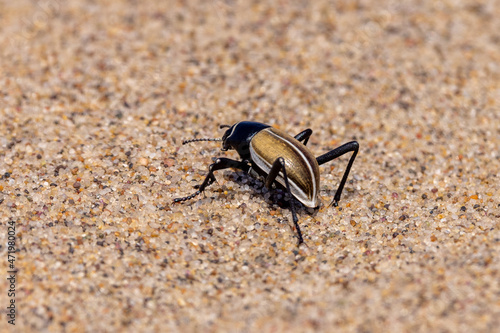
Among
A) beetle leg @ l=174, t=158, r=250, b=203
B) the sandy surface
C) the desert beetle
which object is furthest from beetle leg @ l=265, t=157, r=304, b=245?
beetle leg @ l=174, t=158, r=250, b=203

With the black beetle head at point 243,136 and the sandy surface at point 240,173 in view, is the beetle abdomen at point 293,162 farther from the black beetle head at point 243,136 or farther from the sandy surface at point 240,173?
the sandy surface at point 240,173

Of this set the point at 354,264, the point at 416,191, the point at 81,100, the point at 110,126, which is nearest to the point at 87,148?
the point at 110,126

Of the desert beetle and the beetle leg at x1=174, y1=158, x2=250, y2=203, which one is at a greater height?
the desert beetle

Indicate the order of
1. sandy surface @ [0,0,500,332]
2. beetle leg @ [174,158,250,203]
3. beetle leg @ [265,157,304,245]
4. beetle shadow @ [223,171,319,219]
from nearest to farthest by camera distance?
1. sandy surface @ [0,0,500,332]
2. beetle leg @ [265,157,304,245]
3. beetle leg @ [174,158,250,203]
4. beetle shadow @ [223,171,319,219]

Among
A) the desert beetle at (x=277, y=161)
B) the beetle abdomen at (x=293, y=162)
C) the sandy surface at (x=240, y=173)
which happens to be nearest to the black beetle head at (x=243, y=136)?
the desert beetle at (x=277, y=161)

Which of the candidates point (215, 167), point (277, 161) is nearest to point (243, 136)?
point (215, 167)

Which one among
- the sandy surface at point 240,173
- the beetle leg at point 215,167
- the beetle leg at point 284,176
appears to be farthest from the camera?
the beetle leg at point 215,167

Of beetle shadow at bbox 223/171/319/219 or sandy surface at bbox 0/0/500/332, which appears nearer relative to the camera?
sandy surface at bbox 0/0/500/332

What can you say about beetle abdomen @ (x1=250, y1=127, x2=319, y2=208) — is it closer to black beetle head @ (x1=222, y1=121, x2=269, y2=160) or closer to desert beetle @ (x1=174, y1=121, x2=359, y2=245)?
desert beetle @ (x1=174, y1=121, x2=359, y2=245)

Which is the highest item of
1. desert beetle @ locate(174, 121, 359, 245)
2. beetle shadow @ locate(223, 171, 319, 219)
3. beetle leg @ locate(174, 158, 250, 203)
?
desert beetle @ locate(174, 121, 359, 245)
